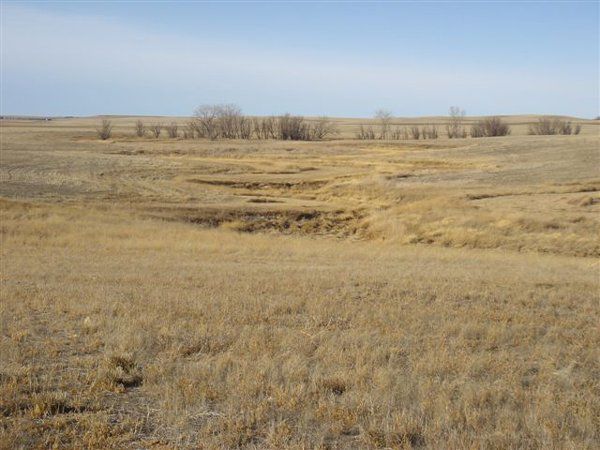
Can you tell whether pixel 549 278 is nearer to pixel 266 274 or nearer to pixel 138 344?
pixel 266 274

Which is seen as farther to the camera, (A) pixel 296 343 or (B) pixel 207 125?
(B) pixel 207 125

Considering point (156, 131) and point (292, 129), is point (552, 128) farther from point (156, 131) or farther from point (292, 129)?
point (156, 131)

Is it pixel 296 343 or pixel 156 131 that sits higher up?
pixel 156 131

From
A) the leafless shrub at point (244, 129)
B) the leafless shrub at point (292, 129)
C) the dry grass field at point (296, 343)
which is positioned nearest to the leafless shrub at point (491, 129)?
the leafless shrub at point (292, 129)

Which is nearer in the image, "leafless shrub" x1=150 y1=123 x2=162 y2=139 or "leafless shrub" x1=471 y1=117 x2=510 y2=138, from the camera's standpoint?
"leafless shrub" x1=471 y1=117 x2=510 y2=138

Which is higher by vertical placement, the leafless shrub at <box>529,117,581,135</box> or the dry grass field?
the leafless shrub at <box>529,117,581,135</box>

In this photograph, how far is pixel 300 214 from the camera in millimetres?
31016

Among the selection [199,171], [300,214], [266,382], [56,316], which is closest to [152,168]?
[199,171]

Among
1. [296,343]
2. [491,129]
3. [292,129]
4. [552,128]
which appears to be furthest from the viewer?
[292,129]

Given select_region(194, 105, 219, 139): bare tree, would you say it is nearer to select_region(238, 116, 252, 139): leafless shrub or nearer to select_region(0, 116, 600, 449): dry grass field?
select_region(238, 116, 252, 139): leafless shrub

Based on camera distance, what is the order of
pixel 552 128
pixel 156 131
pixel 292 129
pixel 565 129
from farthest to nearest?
pixel 156 131 < pixel 292 129 < pixel 552 128 < pixel 565 129

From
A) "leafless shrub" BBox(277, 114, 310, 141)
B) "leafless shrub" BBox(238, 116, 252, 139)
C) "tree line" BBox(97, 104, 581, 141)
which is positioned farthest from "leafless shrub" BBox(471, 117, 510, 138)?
"leafless shrub" BBox(238, 116, 252, 139)

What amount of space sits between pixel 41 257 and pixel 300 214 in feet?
53.0

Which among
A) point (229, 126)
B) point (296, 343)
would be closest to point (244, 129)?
point (229, 126)
